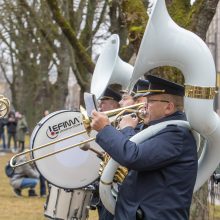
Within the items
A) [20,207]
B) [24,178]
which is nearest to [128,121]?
[20,207]

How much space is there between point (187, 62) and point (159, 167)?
25.6 inches

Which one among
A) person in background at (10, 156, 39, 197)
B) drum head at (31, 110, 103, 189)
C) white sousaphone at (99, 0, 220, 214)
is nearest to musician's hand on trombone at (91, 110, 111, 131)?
white sousaphone at (99, 0, 220, 214)

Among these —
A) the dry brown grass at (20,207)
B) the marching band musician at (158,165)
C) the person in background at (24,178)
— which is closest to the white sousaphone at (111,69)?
the marching band musician at (158,165)

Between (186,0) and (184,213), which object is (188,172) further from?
(186,0)

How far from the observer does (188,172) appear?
3975mm

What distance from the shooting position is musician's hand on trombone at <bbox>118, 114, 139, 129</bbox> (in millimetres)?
4469

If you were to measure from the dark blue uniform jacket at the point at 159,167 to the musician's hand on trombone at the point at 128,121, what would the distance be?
44cm

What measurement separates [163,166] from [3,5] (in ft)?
53.2

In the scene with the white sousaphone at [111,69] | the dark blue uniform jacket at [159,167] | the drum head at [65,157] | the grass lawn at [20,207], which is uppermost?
the white sousaphone at [111,69]

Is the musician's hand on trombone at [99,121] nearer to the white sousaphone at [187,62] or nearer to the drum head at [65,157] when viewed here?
the white sousaphone at [187,62]

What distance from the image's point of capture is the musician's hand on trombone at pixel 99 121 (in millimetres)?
3959

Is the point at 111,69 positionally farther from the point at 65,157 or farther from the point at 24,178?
the point at 24,178

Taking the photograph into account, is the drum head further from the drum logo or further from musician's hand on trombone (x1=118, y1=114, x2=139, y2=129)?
musician's hand on trombone (x1=118, y1=114, x2=139, y2=129)

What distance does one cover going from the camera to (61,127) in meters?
6.16
